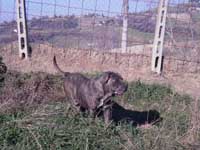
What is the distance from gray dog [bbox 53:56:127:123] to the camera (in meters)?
8.64

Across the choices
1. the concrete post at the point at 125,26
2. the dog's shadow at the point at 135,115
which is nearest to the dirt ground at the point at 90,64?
the concrete post at the point at 125,26

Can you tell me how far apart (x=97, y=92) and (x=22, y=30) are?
6246 mm

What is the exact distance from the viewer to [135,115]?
35.0 feet

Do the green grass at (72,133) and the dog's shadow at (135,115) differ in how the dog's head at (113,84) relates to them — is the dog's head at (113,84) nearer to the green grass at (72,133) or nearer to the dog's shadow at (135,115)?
the green grass at (72,133)

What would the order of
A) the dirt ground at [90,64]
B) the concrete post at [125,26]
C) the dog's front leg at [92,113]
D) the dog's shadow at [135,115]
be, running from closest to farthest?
the dog's front leg at [92,113] < the dog's shadow at [135,115] < the dirt ground at [90,64] < the concrete post at [125,26]

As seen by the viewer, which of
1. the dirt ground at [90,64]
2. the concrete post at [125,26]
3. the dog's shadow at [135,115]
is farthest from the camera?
the concrete post at [125,26]

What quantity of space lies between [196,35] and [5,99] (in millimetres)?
7787

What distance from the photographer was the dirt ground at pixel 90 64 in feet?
43.4

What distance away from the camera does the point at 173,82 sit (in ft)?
42.7

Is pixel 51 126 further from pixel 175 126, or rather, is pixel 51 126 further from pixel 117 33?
pixel 117 33

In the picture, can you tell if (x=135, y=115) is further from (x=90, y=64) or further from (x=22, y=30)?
(x=22, y=30)

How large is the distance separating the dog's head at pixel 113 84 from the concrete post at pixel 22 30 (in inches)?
238

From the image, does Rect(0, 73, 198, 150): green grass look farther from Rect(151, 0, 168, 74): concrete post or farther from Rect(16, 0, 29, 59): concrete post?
Rect(16, 0, 29, 59): concrete post

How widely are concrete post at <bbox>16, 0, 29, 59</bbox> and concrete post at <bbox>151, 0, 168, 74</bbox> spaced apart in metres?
3.46
